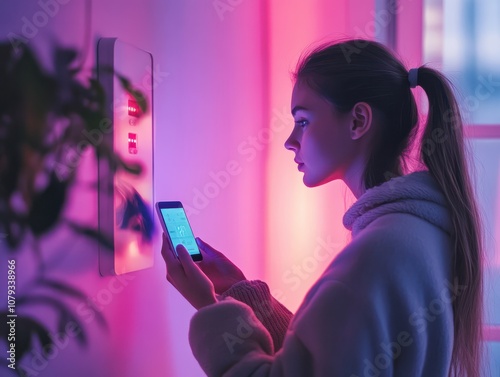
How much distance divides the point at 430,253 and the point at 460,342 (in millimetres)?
241

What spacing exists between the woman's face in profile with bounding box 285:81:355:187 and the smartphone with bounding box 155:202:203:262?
0.26 m

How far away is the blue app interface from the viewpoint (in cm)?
108

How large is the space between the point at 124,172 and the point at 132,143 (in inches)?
2.5

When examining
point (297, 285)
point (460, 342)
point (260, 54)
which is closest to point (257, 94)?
point (260, 54)

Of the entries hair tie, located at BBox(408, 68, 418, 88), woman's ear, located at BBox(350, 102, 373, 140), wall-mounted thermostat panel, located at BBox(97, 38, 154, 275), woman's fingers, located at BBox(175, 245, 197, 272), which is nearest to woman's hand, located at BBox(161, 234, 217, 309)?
woman's fingers, located at BBox(175, 245, 197, 272)

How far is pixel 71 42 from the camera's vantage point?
0.94 metres

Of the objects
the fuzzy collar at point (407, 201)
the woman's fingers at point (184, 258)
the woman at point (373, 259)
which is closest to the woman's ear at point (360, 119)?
the woman at point (373, 259)

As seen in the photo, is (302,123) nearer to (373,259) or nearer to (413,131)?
(413,131)

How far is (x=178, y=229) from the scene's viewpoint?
1100mm

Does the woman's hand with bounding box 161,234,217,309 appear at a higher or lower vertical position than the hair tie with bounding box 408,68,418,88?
lower

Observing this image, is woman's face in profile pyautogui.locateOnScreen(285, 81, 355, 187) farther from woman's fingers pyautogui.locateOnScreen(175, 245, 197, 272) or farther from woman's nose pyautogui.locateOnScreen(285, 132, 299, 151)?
woman's fingers pyautogui.locateOnScreen(175, 245, 197, 272)

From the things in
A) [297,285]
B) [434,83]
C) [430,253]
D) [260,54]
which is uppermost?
[260,54]

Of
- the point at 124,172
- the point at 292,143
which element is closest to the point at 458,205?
the point at 292,143

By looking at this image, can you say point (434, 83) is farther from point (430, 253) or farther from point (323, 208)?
point (323, 208)
